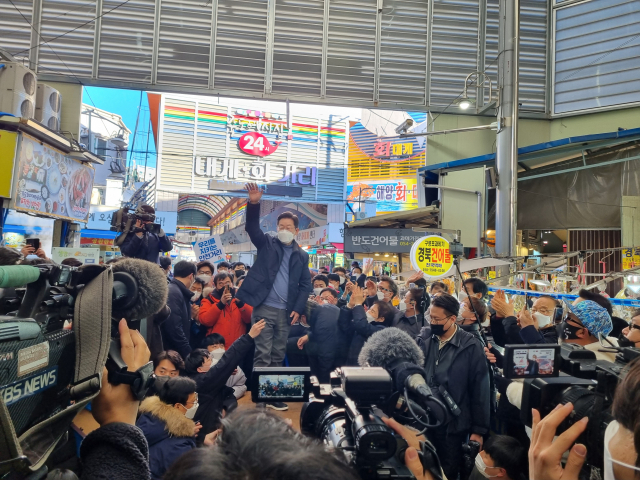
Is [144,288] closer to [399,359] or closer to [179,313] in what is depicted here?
[399,359]

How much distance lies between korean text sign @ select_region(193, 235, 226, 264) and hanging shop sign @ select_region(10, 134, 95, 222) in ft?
9.58

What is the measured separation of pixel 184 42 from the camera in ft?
38.5

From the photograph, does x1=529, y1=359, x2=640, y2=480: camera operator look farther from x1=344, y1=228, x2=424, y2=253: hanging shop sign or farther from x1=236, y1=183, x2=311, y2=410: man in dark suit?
x1=344, y1=228, x2=424, y2=253: hanging shop sign

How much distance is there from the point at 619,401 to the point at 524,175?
10.7m

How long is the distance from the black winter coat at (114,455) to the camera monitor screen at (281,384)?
2.60 feet

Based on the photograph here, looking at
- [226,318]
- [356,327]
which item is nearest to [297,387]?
[356,327]

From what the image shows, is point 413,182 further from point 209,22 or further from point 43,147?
point 43,147

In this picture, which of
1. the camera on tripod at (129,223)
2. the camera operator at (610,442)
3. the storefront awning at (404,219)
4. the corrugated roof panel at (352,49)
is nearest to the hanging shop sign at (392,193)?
the storefront awning at (404,219)

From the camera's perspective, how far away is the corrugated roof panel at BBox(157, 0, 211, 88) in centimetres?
1161

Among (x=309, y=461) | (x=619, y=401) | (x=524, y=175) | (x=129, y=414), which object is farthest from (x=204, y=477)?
(x=524, y=175)

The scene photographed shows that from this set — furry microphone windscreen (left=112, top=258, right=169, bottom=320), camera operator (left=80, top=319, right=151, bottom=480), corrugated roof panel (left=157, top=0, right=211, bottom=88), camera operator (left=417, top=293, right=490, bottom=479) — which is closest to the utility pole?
camera operator (left=417, top=293, right=490, bottom=479)

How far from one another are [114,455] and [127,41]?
12388 mm

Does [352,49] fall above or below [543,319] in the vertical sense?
above

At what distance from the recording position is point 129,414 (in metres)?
1.35
